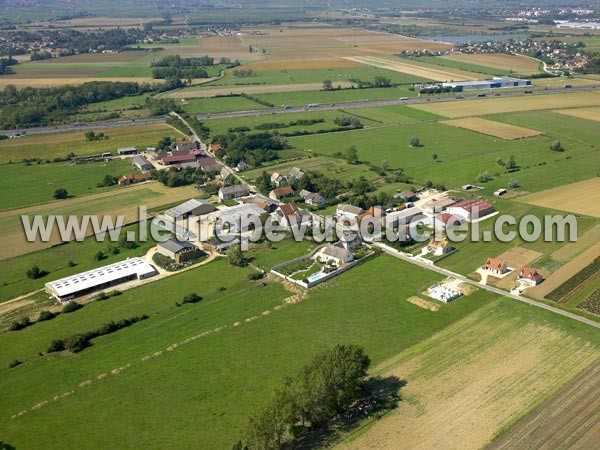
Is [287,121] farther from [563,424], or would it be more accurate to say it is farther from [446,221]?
[563,424]

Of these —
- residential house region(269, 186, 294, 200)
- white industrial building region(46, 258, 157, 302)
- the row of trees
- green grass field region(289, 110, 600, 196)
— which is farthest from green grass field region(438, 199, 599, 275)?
white industrial building region(46, 258, 157, 302)

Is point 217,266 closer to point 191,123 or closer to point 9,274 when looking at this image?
point 9,274

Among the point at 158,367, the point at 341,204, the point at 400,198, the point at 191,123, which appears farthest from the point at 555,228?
the point at 191,123

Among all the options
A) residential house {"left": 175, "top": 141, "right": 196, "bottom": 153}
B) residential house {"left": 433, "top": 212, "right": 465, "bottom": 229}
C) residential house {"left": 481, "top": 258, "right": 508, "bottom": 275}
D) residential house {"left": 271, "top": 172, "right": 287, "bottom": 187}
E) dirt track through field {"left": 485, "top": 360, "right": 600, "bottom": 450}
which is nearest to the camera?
dirt track through field {"left": 485, "top": 360, "right": 600, "bottom": 450}

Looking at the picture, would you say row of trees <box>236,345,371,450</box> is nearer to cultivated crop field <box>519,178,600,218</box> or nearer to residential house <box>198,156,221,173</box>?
cultivated crop field <box>519,178,600,218</box>

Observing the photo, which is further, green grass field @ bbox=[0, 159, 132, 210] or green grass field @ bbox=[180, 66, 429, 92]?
green grass field @ bbox=[180, 66, 429, 92]

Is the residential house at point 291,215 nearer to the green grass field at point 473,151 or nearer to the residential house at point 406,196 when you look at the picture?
the residential house at point 406,196

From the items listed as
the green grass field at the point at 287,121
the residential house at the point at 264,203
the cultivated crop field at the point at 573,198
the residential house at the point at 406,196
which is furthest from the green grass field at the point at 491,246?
the green grass field at the point at 287,121
